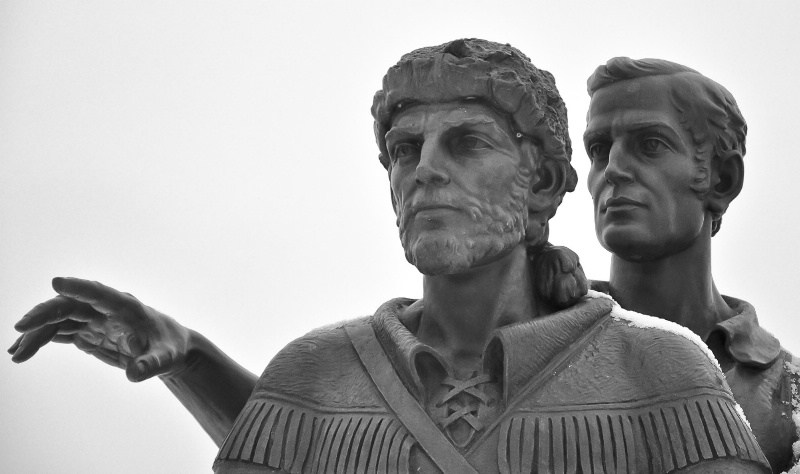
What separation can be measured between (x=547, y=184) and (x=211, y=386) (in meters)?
1.86

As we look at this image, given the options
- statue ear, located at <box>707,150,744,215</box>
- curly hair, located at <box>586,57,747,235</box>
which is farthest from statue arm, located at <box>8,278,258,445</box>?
statue ear, located at <box>707,150,744,215</box>

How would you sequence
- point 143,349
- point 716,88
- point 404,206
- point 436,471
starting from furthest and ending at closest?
1. point 716,88
2. point 143,349
3. point 404,206
4. point 436,471

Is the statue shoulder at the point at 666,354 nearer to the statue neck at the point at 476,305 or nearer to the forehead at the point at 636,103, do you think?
the statue neck at the point at 476,305

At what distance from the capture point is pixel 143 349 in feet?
23.6

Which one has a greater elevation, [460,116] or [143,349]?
[460,116]

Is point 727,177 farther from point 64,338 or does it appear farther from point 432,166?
point 64,338

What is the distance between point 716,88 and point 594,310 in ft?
7.06

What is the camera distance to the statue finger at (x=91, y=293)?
22.9 feet

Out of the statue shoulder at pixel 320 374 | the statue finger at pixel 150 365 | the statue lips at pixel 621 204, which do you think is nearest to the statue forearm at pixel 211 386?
the statue finger at pixel 150 365

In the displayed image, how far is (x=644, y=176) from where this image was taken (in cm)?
821

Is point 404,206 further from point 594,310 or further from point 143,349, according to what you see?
point 143,349

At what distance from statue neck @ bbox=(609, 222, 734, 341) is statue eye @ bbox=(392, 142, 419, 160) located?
2051 millimetres

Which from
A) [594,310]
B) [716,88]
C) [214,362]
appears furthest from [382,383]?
[716,88]

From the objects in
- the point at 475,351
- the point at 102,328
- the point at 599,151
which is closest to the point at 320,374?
the point at 475,351
